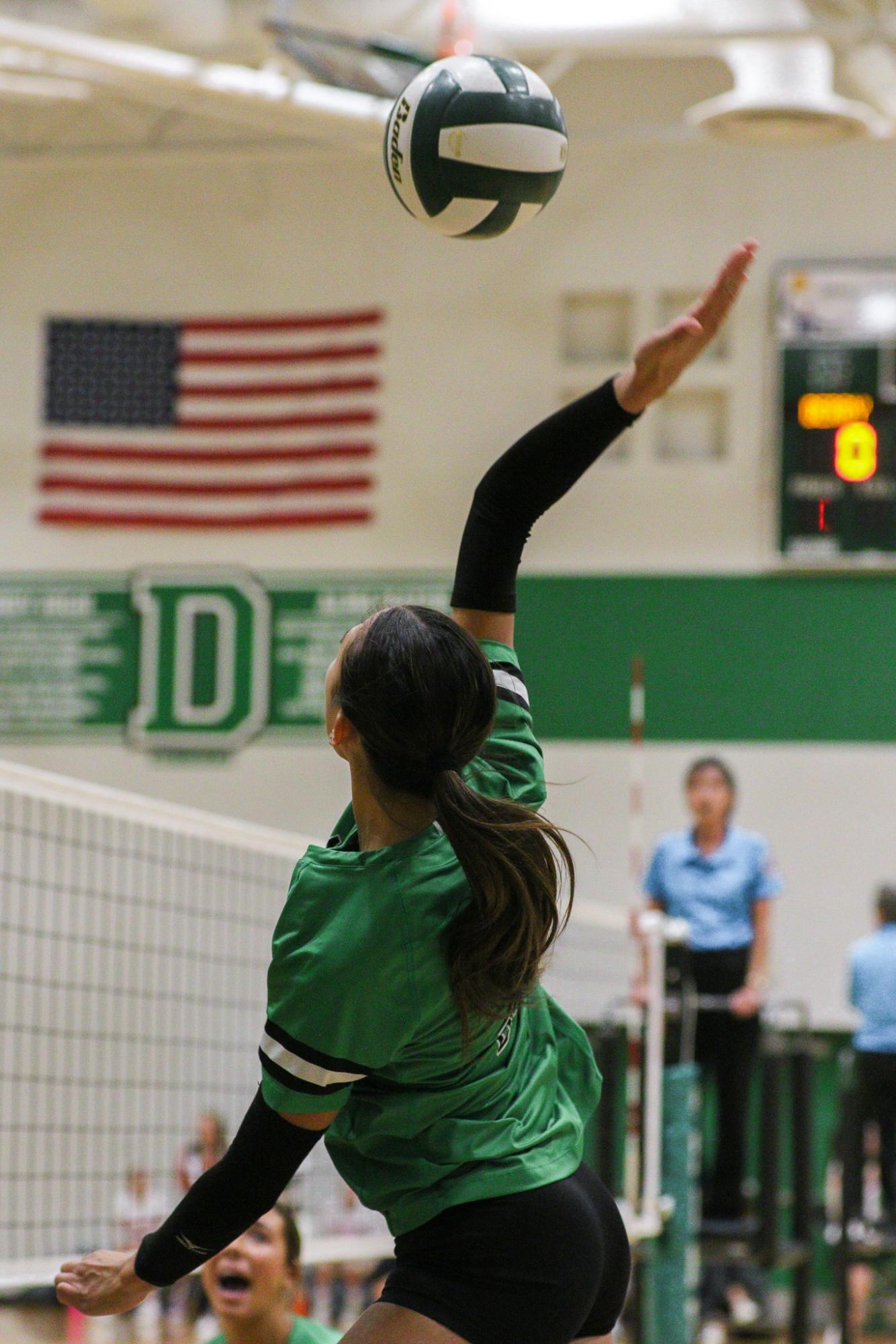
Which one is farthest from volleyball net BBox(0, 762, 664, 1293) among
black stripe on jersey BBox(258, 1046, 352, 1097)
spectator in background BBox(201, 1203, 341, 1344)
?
black stripe on jersey BBox(258, 1046, 352, 1097)

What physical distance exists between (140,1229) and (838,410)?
5.99 metres

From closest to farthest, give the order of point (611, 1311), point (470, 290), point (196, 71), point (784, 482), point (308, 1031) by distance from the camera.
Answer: point (308, 1031), point (611, 1311), point (196, 71), point (784, 482), point (470, 290)

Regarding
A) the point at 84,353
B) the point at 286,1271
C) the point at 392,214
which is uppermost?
the point at 392,214

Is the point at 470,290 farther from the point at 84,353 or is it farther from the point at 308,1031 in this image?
the point at 308,1031

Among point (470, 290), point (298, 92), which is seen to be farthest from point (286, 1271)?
point (470, 290)

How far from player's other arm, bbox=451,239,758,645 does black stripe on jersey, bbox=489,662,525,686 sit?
0.12ft

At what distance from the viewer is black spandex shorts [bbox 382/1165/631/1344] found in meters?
2.11

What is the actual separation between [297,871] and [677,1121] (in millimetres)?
4356

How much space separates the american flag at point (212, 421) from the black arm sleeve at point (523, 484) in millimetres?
9350

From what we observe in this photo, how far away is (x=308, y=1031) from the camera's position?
Answer: 6.67 ft

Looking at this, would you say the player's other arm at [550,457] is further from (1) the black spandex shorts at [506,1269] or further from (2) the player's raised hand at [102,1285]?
(2) the player's raised hand at [102,1285]

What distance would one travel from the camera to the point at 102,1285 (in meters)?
2.24

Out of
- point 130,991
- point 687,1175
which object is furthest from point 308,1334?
point 130,991

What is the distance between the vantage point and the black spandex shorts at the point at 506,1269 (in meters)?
2.11
